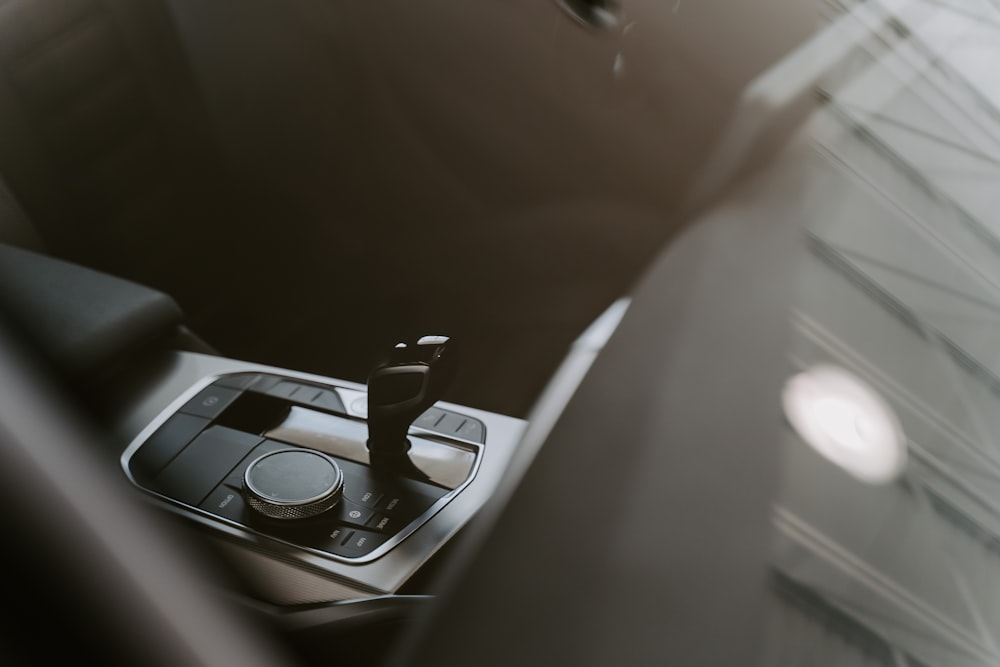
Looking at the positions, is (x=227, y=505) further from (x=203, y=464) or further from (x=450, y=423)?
(x=450, y=423)

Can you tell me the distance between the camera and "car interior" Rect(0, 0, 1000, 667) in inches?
19.1

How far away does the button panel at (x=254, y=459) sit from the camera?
534 millimetres

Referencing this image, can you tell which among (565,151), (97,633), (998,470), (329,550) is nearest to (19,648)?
(97,633)

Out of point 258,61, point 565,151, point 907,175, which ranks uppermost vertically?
point 907,175

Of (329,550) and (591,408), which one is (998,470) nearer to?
(591,408)

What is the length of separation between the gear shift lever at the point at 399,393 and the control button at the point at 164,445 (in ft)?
0.37

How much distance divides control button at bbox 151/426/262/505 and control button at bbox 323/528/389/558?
0.08m

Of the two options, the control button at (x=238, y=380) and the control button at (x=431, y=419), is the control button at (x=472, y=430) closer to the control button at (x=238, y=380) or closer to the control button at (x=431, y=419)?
the control button at (x=431, y=419)

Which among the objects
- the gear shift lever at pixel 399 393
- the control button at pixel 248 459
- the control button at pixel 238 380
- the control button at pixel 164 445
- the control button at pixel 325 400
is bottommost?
the control button at pixel 164 445

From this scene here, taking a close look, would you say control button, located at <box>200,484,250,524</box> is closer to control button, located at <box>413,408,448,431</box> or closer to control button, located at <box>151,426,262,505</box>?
control button, located at <box>151,426,262,505</box>

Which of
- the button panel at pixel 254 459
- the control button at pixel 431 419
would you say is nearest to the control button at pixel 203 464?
the button panel at pixel 254 459

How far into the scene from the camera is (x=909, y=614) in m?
0.64

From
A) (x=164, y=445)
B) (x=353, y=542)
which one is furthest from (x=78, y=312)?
(x=353, y=542)

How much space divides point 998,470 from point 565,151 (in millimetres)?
451
